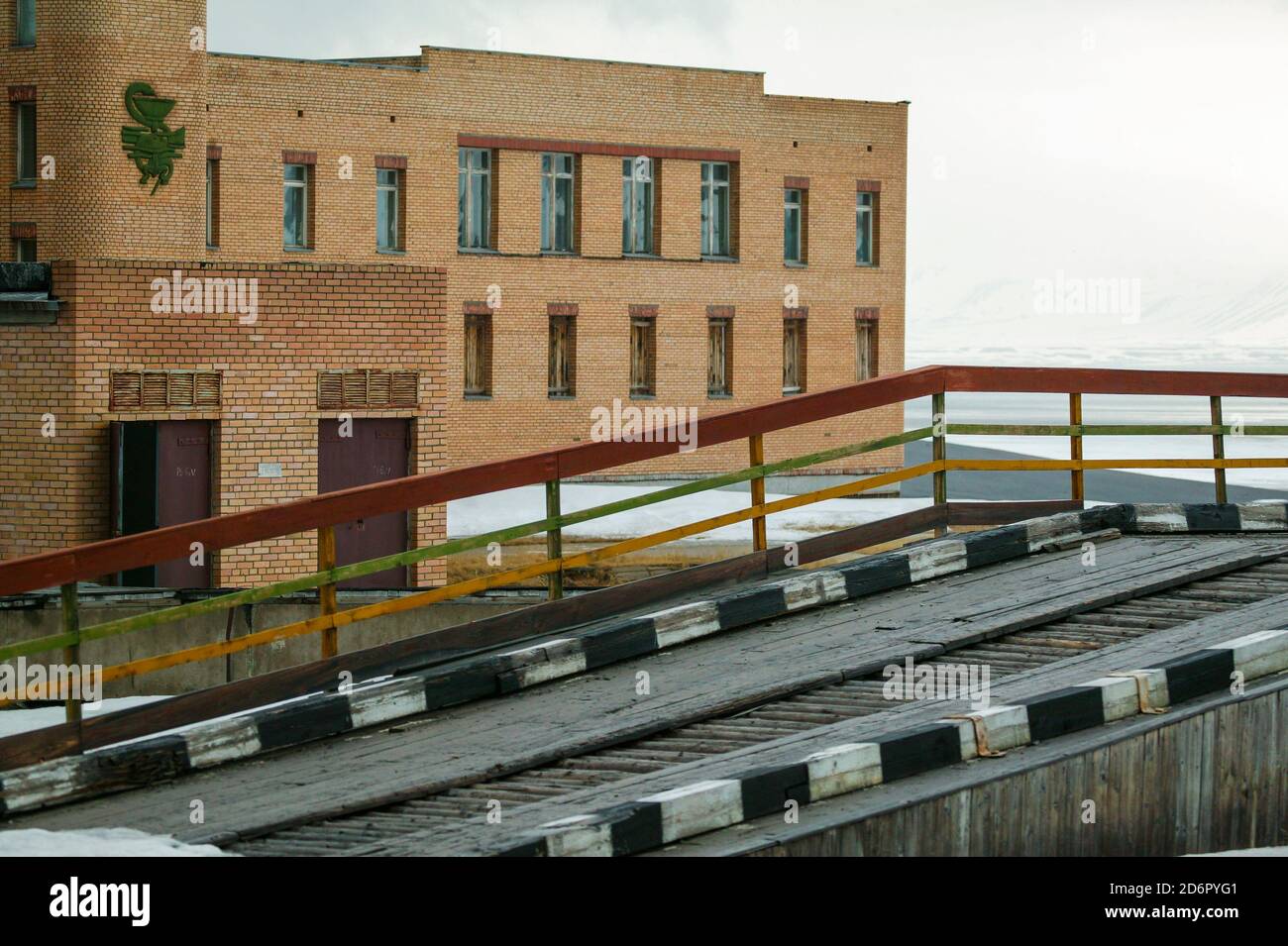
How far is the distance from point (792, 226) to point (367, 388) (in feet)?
74.2

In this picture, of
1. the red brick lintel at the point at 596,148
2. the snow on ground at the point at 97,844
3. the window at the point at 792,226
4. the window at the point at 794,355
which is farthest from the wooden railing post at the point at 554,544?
the window at the point at 792,226

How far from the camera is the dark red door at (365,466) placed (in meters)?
26.1

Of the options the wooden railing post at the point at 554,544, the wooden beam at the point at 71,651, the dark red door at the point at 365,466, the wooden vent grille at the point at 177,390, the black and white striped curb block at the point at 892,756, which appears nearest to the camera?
the black and white striped curb block at the point at 892,756

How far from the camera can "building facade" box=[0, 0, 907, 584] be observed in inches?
986

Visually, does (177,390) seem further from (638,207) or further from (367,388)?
(638,207)

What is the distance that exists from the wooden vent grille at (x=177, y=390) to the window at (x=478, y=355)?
17.2 metres

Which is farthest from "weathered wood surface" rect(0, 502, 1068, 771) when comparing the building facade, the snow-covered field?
the snow-covered field

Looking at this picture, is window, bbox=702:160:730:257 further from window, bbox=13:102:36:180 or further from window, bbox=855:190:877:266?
window, bbox=13:102:36:180

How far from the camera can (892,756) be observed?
23.9 ft

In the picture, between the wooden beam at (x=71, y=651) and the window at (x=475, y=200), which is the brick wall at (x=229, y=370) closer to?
the window at (x=475, y=200)

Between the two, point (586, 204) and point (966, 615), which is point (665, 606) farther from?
point (586, 204)

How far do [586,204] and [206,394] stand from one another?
19.6 metres

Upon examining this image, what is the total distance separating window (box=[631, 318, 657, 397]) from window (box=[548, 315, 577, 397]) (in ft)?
6.04
